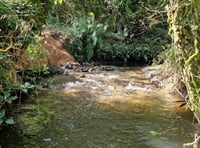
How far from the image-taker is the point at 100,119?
16.9 ft

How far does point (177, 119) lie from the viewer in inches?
207

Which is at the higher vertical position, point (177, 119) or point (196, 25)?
point (196, 25)

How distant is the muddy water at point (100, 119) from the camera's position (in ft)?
14.1

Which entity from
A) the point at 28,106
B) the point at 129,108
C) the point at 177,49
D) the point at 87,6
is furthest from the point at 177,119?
the point at 87,6

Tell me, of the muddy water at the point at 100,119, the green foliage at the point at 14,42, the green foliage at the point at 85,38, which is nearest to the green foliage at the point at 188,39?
the muddy water at the point at 100,119

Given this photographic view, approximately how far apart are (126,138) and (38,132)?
101cm

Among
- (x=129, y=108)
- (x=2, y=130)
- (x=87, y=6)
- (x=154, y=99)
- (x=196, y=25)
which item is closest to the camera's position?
(x=196, y=25)

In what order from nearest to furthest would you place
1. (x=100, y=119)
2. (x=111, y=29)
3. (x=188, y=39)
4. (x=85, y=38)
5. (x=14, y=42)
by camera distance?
(x=188, y=39), (x=14, y=42), (x=100, y=119), (x=85, y=38), (x=111, y=29)

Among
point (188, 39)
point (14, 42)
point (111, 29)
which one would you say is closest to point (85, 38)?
point (111, 29)

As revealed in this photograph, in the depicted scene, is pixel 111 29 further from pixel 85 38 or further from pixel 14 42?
pixel 14 42

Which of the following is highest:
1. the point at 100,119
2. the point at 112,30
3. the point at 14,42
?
the point at 112,30

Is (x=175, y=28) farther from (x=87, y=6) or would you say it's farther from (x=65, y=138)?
(x=87, y=6)

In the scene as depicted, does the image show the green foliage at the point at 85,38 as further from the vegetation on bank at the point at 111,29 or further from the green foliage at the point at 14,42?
the green foliage at the point at 14,42

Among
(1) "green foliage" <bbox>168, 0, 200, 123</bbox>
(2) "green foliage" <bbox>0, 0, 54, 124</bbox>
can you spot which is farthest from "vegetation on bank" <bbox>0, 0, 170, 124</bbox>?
(1) "green foliage" <bbox>168, 0, 200, 123</bbox>
